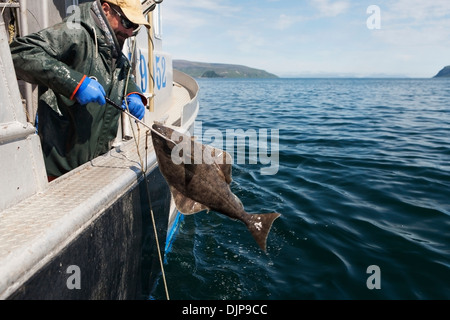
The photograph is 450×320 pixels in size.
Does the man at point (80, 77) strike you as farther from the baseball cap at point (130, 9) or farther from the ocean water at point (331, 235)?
the ocean water at point (331, 235)

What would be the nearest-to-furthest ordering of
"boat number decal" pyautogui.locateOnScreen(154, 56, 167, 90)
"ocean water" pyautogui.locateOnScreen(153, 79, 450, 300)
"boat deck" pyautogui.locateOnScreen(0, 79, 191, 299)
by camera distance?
"boat deck" pyautogui.locateOnScreen(0, 79, 191, 299), "ocean water" pyautogui.locateOnScreen(153, 79, 450, 300), "boat number decal" pyautogui.locateOnScreen(154, 56, 167, 90)

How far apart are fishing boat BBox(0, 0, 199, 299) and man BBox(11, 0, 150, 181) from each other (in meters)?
0.35

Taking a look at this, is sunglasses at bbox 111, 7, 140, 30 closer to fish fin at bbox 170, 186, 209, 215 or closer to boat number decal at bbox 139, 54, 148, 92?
fish fin at bbox 170, 186, 209, 215

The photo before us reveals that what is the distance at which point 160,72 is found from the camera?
7.50 meters

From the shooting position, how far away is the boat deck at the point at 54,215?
6.26ft

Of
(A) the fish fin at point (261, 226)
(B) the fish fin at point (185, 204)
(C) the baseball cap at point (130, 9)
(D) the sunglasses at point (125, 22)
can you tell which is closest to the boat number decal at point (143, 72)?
(D) the sunglasses at point (125, 22)

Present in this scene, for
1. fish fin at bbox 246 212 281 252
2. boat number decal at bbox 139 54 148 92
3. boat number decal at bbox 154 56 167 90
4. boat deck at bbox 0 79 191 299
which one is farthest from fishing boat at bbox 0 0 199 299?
boat number decal at bbox 154 56 167 90

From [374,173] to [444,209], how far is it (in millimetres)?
2146

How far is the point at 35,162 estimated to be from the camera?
8.85 ft

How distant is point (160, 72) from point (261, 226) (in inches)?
201

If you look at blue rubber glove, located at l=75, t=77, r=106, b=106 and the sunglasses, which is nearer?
blue rubber glove, located at l=75, t=77, r=106, b=106

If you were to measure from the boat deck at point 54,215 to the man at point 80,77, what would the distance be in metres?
Answer: 0.40

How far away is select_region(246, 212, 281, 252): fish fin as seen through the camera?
351 cm
